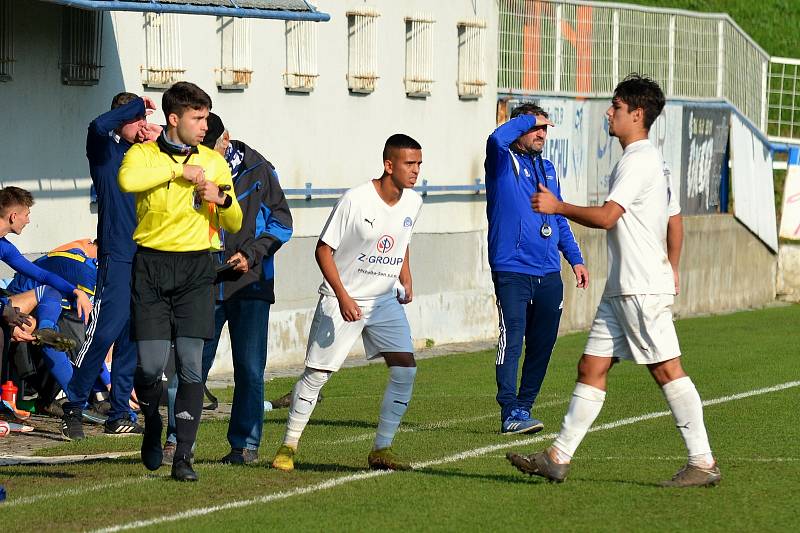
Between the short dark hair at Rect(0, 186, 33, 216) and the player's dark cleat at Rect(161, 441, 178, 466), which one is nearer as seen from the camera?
the player's dark cleat at Rect(161, 441, 178, 466)

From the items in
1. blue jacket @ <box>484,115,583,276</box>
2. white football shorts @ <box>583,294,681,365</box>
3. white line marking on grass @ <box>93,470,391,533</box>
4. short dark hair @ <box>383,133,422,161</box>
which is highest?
short dark hair @ <box>383,133,422,161</box>

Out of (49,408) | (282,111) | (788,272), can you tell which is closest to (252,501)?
(49,408)

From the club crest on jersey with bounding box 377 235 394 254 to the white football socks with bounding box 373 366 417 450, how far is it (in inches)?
25.9

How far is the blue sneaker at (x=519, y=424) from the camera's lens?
1191 centimetres

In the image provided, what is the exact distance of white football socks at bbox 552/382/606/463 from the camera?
358 inches

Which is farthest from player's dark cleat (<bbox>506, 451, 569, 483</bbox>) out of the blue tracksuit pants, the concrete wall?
the concrete wall

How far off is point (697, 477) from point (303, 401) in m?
2.26

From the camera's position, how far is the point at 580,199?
79.5 feet

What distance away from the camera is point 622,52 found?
85.1 ft

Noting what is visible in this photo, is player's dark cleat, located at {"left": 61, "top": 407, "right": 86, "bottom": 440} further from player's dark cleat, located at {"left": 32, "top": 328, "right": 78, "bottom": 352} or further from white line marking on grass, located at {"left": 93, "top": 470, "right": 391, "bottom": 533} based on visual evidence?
white line marking on grass, located at {"left": 93, "top": 470, "right": 391, "bottom": 533}

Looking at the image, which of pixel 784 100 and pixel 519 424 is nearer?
pixel 519 424

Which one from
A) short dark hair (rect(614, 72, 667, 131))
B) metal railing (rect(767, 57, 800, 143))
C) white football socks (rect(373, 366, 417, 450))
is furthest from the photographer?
metal railing (rect(767, 57, 800, 143))

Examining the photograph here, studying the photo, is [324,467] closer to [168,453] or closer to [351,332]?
[351,332]

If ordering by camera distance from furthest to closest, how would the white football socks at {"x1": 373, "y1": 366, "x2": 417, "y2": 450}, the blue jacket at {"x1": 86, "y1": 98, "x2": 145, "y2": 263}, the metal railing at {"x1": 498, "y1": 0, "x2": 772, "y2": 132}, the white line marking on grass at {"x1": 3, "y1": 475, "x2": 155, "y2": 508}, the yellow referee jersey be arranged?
1. the metal railing at {"x1": 498, "y1": 0, "x2": 772, "y2": 132}
2. the blue jacket at {"x1": 86, "y1": 98, "x2": 145, "y2": 263}
3. the white football socks at {"x1": 373, "y1": 366, "x2": 417, "y2": 450}
4. the yellow referee jersey
5. the white line marking on grass at {"x1": 3, "y1": 475, "x2": 155, "y2": 508}
